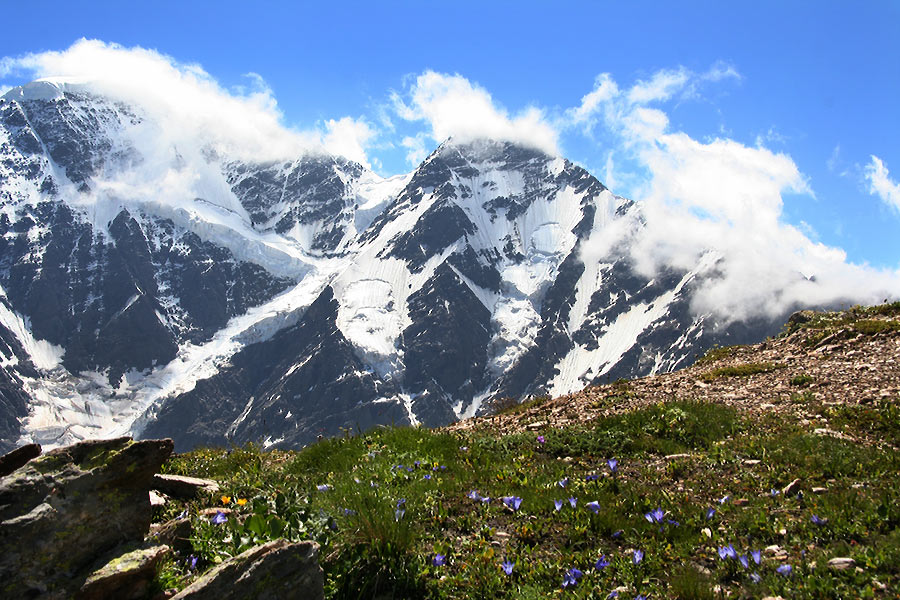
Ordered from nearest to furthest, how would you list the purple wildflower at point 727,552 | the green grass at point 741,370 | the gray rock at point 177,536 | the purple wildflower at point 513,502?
the purple wildflower at point 727,552 → the gray rock at point 177,536 → the purple wildflower at point 513,502 → the green grass at point 741,370

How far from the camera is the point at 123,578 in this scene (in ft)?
16.7

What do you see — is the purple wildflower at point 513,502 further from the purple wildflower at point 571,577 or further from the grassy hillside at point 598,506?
the purple wildflower at point 571,577

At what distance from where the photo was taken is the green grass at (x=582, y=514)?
596 cm

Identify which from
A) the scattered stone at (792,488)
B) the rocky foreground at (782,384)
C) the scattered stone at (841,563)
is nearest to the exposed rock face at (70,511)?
the scattered stone at (841,563)

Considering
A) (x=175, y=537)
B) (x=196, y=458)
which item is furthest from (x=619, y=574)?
(x=196, y=458)

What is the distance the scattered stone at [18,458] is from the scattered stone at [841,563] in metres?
8.03

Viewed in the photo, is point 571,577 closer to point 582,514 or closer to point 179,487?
point 582,514

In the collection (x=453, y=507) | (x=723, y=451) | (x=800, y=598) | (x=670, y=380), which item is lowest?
(x=800, y=598)

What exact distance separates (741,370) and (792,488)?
9074mm

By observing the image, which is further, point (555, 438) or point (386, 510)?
point (555, 438)

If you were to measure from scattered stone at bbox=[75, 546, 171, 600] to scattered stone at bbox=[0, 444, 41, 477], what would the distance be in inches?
61.2

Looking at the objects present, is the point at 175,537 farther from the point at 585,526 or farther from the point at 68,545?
the point at 585,526

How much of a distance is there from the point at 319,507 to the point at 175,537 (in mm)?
1557

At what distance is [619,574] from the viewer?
6.20m
